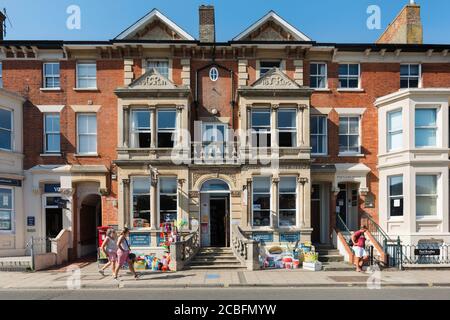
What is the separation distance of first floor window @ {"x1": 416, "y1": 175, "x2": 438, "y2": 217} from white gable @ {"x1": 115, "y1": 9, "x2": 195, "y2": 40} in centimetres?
1321

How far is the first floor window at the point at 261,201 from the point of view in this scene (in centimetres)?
1666

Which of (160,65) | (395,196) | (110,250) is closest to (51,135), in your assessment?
(160,65)

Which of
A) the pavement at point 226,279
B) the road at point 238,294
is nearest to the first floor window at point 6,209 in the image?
the pavement at point 226,279

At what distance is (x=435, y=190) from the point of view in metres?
16.6

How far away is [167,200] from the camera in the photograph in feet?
55.1

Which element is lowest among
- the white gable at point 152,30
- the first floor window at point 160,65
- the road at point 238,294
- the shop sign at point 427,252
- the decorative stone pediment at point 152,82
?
the road at point 238,294

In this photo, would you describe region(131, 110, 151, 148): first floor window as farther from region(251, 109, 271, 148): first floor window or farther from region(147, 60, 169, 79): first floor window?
region(251, 109, 271, 148): first floor window

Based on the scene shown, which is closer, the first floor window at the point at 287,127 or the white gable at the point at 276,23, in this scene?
the first floor window at the point at 287,127

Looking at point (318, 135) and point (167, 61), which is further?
point (318, 135)

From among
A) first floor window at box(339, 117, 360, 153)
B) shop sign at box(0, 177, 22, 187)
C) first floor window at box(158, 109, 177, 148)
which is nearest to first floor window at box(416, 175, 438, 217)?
first floor window at box(339, 117, 360, 153)

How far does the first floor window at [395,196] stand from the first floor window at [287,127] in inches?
210

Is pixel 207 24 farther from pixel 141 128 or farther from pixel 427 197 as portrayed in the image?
pixel 427 197

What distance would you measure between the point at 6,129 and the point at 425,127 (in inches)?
800

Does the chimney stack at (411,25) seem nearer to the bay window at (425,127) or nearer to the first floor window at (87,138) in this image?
the bay window at (425,127)
